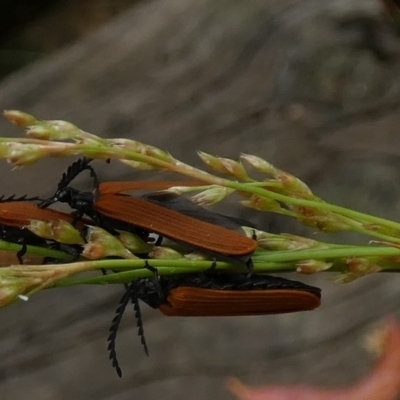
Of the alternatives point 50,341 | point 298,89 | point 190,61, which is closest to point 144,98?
point 190,61

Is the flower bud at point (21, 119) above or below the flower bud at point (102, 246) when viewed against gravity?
above

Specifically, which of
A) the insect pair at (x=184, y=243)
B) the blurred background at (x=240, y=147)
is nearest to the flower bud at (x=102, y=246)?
the insect pair at (x=184, y=243)

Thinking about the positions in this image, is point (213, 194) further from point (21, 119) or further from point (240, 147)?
point (240, 147)

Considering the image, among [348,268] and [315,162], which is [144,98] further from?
[348,268]

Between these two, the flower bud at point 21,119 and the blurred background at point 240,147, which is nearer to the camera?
the flower bud at point 21,119

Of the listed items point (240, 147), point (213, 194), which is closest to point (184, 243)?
point (213, 194)

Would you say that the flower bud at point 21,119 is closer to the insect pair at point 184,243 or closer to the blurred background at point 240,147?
the insect pair at point 184,243

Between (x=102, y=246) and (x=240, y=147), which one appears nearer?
(x=102, y=246)
